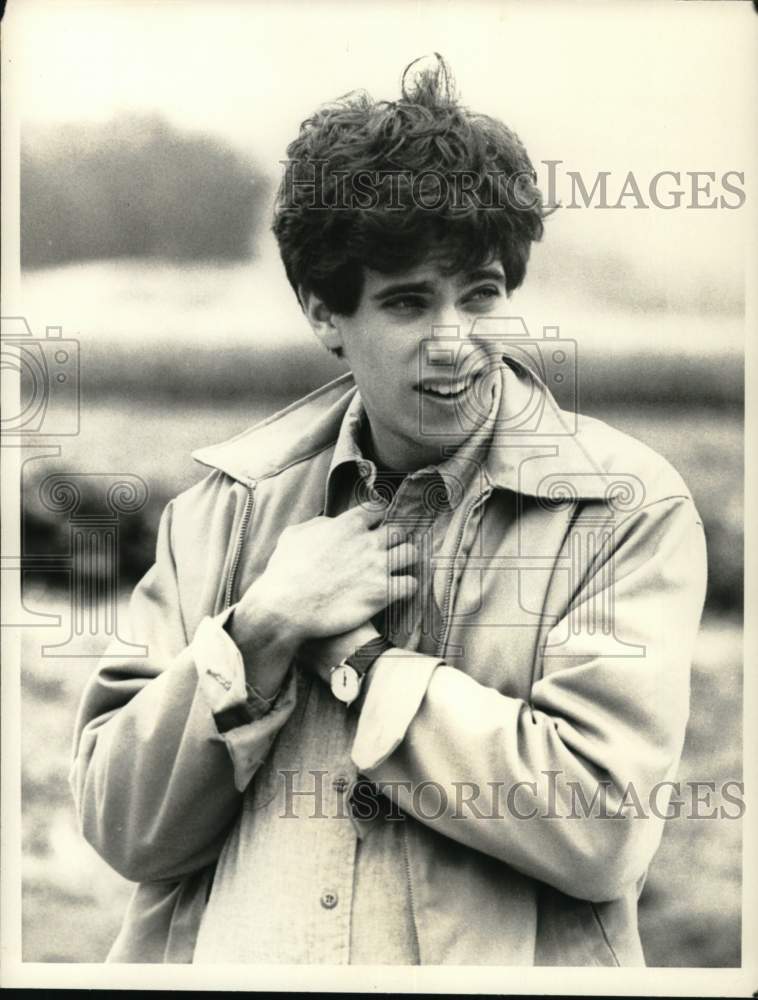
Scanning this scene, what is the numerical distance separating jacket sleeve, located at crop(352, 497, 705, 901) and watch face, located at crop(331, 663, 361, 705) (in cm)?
4

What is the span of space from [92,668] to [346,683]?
78 cm

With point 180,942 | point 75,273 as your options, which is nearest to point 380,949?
→ point 180,942

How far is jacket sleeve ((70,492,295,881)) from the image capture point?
4145 millimetres

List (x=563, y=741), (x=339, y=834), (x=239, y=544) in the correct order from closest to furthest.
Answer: (x=563, y=741) < (x=339, y=834) < (x=239, y=544)

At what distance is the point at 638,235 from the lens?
4.32m

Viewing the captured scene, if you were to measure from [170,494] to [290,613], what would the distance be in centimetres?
54

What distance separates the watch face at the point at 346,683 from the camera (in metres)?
4.11

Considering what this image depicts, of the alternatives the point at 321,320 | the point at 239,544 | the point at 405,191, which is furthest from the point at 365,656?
the point at 405,191

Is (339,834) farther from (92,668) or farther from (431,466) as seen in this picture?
(431,466)

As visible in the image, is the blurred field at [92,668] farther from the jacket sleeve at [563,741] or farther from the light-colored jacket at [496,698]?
the jacket sleeve at [563,741]

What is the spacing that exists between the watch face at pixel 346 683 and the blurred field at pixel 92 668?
674 millimetres

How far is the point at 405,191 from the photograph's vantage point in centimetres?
422

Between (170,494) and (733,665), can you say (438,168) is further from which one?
(733,665)

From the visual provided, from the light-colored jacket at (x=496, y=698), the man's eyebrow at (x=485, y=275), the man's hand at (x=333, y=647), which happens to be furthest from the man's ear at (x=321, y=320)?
the man's hand at (x=333, y=647)
